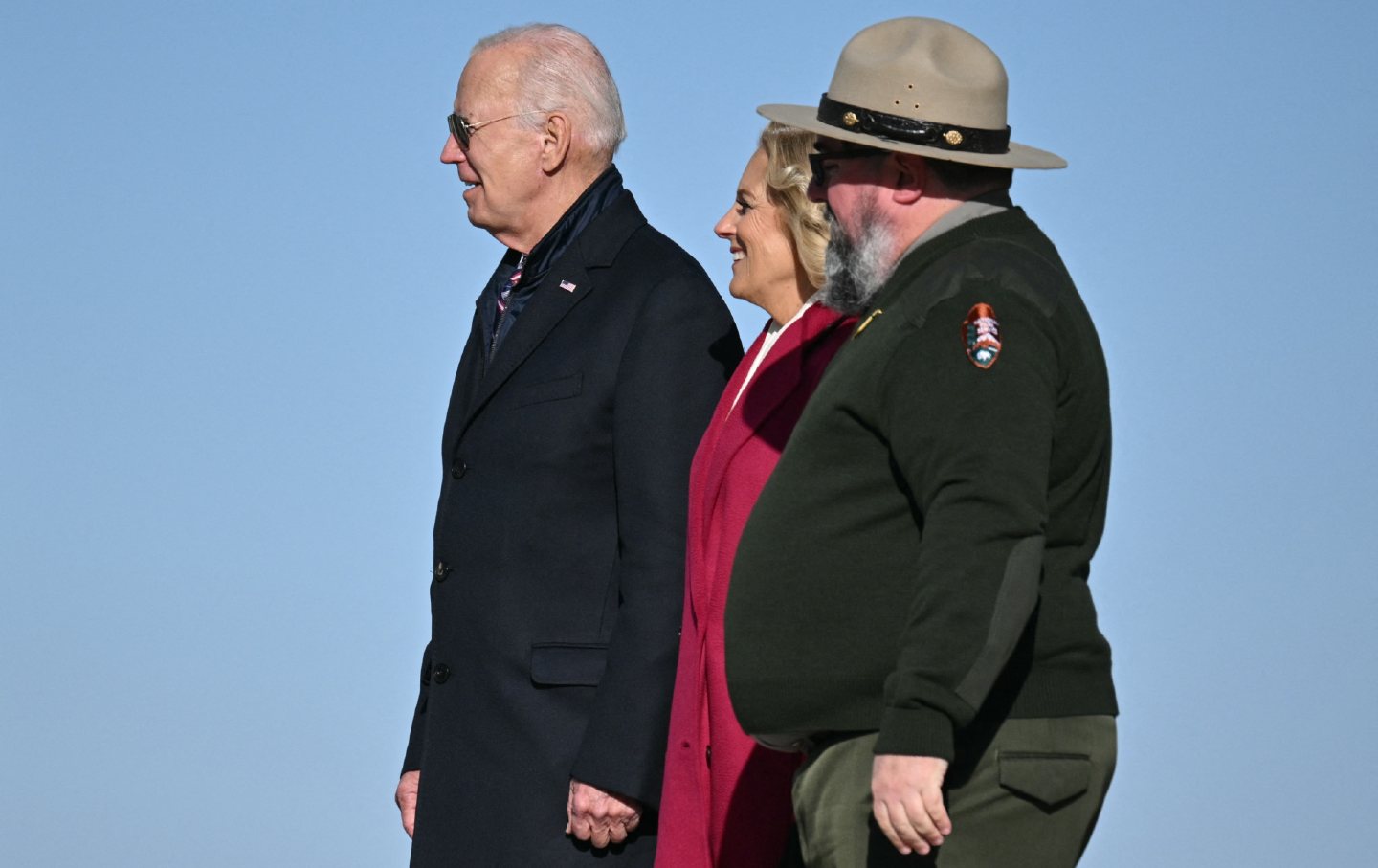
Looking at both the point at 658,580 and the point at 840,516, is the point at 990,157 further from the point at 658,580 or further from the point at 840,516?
the point at 658,580

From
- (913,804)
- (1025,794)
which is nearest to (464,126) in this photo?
(1025,794)

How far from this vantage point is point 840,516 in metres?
3.60

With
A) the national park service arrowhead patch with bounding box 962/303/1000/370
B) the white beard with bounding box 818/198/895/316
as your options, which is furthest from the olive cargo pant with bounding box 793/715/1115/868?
the white beard with bounding box 818/198/895/316

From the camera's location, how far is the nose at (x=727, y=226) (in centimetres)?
A: 493

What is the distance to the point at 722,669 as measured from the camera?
4441 mm

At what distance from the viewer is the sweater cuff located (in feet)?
10.6

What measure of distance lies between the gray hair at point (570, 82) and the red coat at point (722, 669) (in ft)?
3.35

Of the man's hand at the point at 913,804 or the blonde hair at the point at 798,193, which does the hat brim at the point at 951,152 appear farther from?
the man's hand at the point at 913,804

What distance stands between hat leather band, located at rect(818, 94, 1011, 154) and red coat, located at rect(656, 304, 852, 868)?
0.87 meters

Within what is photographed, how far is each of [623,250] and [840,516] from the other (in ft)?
5.98

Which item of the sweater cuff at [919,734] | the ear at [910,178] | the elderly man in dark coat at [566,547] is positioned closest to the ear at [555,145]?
the elderly man in dark coat at [566,547]

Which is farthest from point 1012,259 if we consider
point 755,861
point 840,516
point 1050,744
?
point 755,861

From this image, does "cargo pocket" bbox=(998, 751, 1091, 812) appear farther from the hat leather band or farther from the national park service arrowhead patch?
the hat leather band

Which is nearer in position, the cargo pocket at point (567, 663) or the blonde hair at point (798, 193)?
the blonde hair at point (798, 193)
